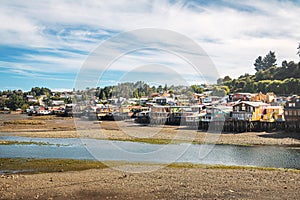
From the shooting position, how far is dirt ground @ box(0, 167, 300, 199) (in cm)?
1406

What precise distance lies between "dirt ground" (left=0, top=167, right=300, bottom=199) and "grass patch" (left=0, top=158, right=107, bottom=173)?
162 centimetres

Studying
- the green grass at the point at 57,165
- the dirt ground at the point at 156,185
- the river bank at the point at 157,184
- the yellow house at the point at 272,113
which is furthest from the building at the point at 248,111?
the dirt ground at the point at 156,185

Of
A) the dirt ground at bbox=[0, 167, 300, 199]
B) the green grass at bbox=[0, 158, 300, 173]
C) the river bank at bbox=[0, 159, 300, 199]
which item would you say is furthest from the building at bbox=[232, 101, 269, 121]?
the dirt ground at bbox=[0, 167, 300, 199]

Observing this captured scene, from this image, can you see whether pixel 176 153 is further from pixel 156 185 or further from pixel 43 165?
pixel 156 185

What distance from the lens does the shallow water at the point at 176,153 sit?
24.5 m

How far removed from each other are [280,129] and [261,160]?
2175 centimetres

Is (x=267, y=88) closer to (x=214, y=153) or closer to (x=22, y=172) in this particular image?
(x=214, y=153)

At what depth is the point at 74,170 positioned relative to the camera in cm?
1997

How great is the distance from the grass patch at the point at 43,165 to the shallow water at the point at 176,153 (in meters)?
1.99

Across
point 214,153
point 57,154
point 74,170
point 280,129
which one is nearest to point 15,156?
point 57,154

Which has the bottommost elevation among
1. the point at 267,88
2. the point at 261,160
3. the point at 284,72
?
the point at 261,160

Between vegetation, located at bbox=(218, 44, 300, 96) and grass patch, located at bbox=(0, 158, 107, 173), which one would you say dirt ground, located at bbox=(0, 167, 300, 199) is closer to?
grass patch, located at bbox=(0, 158, 107, 173)

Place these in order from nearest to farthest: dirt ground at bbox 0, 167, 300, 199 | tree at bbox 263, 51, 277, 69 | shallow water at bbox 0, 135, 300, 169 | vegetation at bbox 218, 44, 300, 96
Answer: dirt ground at bbox 0, 167, 300, 199, shallow water at bbox 0, 135, 300, 169, vegetation at bbox 218, 44, 300, 96, tree at bbox 263, 51, 277, 69

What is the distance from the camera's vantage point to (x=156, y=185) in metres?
15.8
